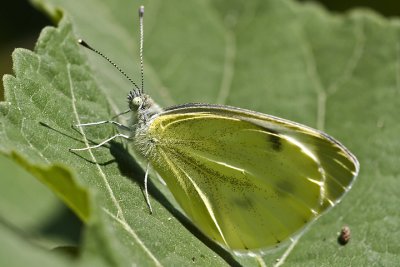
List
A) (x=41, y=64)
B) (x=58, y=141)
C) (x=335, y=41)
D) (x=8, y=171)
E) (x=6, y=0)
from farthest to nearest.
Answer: (x=6, y=0)
(x=335, y=41)
(x=8, y=171)
(x=41, y=64)
(x=58, y=141)

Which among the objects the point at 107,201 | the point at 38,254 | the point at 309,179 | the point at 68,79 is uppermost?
the point at 68,79

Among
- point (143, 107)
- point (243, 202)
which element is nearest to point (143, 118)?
point (143, 107)

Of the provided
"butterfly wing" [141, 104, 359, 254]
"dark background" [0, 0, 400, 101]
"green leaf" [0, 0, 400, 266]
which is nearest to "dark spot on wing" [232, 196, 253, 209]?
"butterfly wing" [141, 104, 359, 254]

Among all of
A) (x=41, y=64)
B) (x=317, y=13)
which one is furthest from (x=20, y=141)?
(x=317, y=13)

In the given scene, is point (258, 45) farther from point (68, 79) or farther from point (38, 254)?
point (38, 254)

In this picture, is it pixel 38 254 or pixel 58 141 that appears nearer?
pixel 38 254

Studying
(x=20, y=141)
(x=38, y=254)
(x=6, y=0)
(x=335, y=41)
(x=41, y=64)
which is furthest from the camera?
(x=6, y=0)
